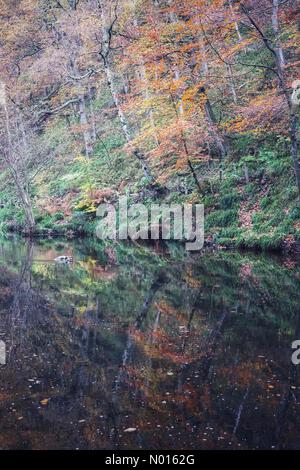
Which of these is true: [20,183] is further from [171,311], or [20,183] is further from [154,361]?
[154,361]

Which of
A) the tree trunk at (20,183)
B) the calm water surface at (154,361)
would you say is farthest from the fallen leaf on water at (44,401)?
the tree trunk at (20,183)

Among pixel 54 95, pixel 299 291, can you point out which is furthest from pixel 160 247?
pixel 54 95

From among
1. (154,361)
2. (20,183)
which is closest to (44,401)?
(154,361)

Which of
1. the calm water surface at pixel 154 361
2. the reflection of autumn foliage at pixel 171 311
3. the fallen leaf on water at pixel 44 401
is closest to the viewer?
the calm water surface at pixel 154 361

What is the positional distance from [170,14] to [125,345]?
55.2 ft

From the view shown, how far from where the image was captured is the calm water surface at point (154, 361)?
4.64m

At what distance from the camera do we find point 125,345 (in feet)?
23.3

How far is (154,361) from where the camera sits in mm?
6414

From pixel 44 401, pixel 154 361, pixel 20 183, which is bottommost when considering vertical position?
pixel 44 401

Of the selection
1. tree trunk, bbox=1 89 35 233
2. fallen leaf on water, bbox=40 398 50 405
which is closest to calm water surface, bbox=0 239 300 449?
fallen leaf on water, bbox=40 398 50 405

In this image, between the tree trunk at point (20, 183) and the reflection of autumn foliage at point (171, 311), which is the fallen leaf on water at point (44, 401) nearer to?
the reflection of autumn foliage at point (171, 311)

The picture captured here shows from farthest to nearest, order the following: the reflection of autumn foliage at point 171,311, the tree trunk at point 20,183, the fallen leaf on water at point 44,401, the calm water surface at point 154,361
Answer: the tree trunk at point 20,183
the reflection of autumn foliage at point 171,311
the fallen leaf on water at point 44,401
the calm water surface at point 154,361

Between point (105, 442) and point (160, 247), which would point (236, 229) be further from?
point (105, 442)

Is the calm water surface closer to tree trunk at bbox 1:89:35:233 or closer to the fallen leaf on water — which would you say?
the fallen leaf on water
